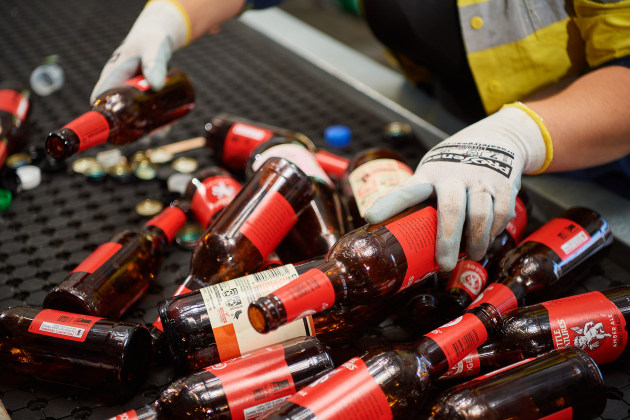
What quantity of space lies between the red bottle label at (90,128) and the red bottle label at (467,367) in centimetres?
86

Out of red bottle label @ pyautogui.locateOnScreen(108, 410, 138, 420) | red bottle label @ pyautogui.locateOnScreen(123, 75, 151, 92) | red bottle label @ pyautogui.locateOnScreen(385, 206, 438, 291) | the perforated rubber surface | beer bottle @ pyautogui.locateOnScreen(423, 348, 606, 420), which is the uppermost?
red bottle label @ pyautogui.locateOnScreen(123, 75, 151, 92)

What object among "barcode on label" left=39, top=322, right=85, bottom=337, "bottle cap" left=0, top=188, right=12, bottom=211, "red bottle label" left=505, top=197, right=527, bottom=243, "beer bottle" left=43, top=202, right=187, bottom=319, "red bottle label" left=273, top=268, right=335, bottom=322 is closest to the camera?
"red bottle label" left=273, top=268, right=335, bottom=322

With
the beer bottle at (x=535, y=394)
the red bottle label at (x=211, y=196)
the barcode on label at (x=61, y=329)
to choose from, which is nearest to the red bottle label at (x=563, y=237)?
the beer bottle at (x=535, y=394)

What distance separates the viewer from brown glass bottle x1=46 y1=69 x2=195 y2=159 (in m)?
1.13

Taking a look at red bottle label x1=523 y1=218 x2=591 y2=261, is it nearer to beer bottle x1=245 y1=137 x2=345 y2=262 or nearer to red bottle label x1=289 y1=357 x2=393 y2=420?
beer bottle x1=245 y1=137 x2=345 y2=262

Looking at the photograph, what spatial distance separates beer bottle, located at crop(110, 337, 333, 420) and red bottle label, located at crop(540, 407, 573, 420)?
333mm

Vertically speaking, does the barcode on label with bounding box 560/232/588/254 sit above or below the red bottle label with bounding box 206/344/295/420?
below

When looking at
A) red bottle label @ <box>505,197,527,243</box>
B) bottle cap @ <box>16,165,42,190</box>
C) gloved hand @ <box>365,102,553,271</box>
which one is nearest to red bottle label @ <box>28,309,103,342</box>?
gloved hand @ <box>365,102,553,271</box>

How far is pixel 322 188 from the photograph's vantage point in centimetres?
128

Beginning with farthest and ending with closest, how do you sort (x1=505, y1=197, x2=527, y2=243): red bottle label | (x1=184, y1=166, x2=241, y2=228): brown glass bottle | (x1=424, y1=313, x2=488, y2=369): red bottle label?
(x1=184, y1=166, x2=241, y2=228): brown glass bottle, (x1=505, y1=197, x2=527, y2=243): red bottle label, (x1=424, y1=313, x2=488, y2=369): red bottle label

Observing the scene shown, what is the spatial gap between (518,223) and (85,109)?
1423 millimetres

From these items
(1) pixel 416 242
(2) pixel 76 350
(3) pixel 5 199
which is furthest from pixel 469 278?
(3) pixel 5 199

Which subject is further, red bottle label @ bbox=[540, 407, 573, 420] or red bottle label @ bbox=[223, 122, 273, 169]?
red bottle label @ bbox=[223, 122, 273, 169]

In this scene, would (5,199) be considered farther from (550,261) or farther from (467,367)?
(550,261)
